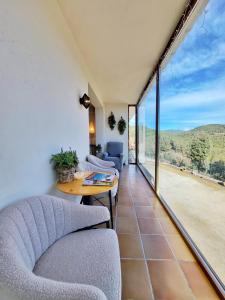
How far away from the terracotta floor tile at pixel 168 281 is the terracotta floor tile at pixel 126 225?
53 cm

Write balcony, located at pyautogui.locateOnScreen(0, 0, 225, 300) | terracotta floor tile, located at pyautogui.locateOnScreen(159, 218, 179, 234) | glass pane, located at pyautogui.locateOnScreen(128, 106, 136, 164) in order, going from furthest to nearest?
1. glass pane, located at pyautogui.locateOnScreen(128, 106, 136, 164)
2. terracotta floor tile, located at pyautogui.locateOnScreen(159, 218, 179, 234)
3. balcony, located at pyautogui.locateOnScreen(0, 0, 225, 300)

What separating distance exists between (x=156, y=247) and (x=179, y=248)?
0.77 ft

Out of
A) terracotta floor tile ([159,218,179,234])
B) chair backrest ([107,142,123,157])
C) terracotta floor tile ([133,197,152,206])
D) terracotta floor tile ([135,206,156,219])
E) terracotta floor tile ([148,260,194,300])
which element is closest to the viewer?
terracotta floor tile ([148,260,194,300])

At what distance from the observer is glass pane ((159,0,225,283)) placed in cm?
142

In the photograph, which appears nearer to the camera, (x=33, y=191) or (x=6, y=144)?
(x=6, y=144)

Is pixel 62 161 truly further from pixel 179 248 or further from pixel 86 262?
pixel 179 248

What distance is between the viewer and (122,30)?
2139mm

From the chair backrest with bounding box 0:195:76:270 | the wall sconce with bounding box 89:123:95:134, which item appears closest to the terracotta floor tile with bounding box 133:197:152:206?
the chair backrest with bounding box 0:195:76:270

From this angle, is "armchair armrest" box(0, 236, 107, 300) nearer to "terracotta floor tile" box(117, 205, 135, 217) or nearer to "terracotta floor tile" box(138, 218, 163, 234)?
"terracotta floor tile" box(138, 218, 163, 234)

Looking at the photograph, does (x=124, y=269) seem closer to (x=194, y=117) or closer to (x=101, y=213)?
(x=101, y=213)

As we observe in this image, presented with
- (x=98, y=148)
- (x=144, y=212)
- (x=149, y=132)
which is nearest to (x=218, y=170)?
(x=144, y=212)

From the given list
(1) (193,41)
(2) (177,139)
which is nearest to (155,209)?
(2) (177,139)

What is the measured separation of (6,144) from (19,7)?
0.91m

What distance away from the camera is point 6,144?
1000 mm
